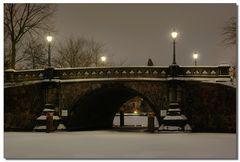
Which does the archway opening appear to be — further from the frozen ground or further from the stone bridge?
the frozen ground

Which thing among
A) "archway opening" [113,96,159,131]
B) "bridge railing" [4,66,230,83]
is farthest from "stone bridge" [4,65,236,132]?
"archway opening" [113,96,159,131]

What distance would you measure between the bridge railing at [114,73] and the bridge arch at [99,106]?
0.81 metres

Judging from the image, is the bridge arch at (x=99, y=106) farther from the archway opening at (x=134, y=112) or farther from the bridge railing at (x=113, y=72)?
the archway opening at (x=134, y=112)

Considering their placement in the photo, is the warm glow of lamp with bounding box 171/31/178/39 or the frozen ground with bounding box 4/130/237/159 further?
Answer: the warm glow of lamp with bounding box 171/31/178/39

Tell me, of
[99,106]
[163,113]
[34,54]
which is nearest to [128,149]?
[163,113]

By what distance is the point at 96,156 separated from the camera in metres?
16.6

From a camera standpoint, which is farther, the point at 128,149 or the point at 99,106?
the point at 99,106

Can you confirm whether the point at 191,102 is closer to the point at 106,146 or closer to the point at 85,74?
the point at 85,74

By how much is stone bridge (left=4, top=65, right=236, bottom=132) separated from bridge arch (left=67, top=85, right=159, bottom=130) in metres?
0.06

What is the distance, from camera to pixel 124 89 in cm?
3064

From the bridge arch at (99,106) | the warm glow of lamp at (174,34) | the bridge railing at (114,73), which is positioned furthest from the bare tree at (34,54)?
the warm glow of lamp at (174,34)

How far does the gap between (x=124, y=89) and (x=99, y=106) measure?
547cm

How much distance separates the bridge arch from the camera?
30719mm

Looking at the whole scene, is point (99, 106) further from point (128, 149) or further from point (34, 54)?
point (128, 149)
